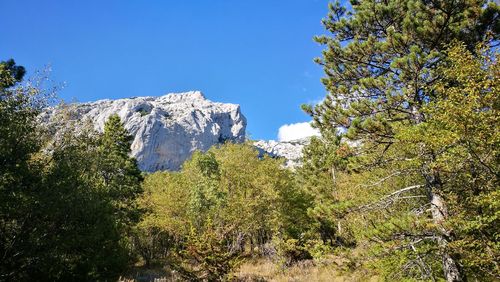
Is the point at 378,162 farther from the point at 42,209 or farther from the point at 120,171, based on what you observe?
the point at 120,171

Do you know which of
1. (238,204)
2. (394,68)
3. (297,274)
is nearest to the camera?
(394,68)

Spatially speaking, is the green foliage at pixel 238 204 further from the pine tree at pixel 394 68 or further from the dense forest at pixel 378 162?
the pine tree at pixel 394 68

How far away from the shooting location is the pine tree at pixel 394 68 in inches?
404

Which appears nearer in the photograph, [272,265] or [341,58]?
[341,58]

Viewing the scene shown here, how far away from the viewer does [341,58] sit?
12.9 meters

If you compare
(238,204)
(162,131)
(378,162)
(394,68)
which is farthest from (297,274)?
(162,131)

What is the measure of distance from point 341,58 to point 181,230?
20580mm

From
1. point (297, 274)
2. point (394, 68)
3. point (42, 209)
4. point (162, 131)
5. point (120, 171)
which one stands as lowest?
point (297, 274)

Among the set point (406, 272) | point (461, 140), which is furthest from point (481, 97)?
point (406, 272)

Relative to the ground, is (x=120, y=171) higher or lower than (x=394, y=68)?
higher

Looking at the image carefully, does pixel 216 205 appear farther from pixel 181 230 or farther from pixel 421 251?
pixel 421 251

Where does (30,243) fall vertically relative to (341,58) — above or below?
below

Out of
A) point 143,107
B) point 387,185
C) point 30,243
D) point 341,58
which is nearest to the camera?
point 30,243

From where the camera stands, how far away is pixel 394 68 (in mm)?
10664
